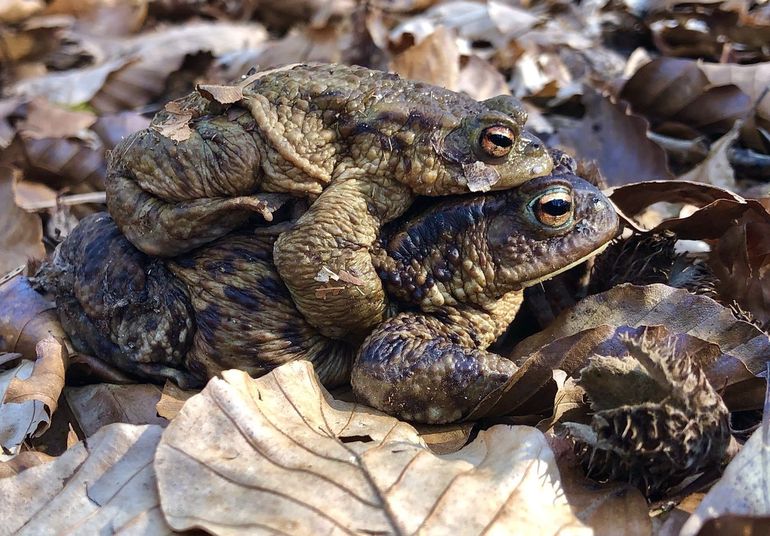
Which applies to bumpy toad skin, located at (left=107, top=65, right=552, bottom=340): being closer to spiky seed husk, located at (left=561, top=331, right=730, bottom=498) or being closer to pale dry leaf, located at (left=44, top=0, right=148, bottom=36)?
spiky seed husk, located at (left=561, top=331, right=730, bottom=498)

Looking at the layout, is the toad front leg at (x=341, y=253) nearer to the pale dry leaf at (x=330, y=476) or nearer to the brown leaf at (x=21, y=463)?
the pale dry leaf at (x=330, y=476)

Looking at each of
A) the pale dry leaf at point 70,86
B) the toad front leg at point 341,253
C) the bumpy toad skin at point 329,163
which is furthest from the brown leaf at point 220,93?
the pale dry leaf at point 70,86

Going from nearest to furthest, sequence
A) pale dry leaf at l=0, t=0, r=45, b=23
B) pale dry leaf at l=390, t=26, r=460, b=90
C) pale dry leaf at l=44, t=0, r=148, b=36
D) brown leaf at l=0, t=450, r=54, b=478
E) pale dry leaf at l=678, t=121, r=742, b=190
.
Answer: brown leaf at l=0, t=450, r=54, b=478
pale dry leaf at l=678, t=121, r=742, b=190
pale dry leaf at l=390, t=26, r=460, b=90
pale dry leaf at l=0, t=0, r=45, b=23
pale dry leaf at l=44, t=0, r=148, b=36

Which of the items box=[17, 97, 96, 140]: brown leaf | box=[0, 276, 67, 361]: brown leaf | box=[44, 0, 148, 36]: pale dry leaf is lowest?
box=[44, 0, 148, 36]: pale dry leaf

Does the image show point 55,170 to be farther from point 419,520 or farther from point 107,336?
point 419,520

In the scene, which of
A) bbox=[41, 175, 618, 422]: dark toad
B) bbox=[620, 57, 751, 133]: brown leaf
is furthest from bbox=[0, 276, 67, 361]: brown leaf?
bbox=[620, 57, 751, 133]: brown leaf

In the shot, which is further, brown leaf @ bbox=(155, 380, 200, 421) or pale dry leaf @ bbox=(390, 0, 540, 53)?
pale dry leaf @ bbox=(390, 0, 540, 53)

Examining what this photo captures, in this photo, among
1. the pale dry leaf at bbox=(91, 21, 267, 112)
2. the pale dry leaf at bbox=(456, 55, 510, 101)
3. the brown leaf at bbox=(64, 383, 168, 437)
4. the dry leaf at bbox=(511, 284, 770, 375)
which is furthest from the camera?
Answer: the pale dry leaf at bbox=(91, 21, 267, 112)

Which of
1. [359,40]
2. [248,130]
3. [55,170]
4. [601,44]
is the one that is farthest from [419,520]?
[601,44]
